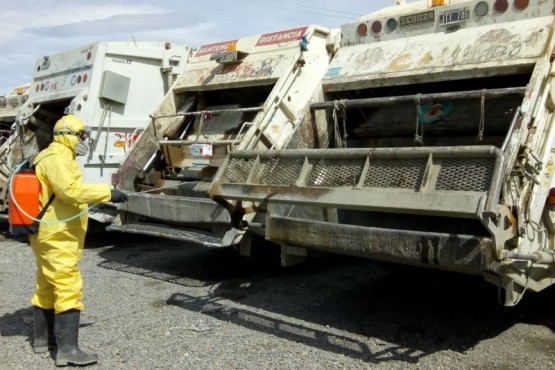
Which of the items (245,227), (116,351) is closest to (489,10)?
(245,227)

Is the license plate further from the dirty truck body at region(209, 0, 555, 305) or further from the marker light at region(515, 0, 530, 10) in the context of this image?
the marker light at region(515, 0, 530, 10)

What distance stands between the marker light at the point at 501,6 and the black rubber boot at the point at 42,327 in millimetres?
3602

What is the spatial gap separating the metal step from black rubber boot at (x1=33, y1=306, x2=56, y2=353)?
1.41m

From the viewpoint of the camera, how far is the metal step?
503 centimetres

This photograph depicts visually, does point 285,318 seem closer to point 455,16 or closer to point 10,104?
point 455,16

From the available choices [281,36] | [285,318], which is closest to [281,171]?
[285,318]

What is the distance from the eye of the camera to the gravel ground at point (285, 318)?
378cm

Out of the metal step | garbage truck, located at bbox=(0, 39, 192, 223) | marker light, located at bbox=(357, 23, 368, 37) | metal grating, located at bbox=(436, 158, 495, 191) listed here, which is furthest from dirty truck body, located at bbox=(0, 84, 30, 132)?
metal grating, located at bbox=(436, 158, 495, 191)

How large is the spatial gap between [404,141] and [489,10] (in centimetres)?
124

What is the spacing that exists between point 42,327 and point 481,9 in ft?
12.1

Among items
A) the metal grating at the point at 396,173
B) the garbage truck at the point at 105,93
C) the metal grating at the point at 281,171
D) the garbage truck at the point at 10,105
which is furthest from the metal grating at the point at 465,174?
the garbage truck at the point at 10,105

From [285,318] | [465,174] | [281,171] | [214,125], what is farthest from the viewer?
[214,125]

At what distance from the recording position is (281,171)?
4.03 metres

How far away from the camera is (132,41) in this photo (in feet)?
25.7
